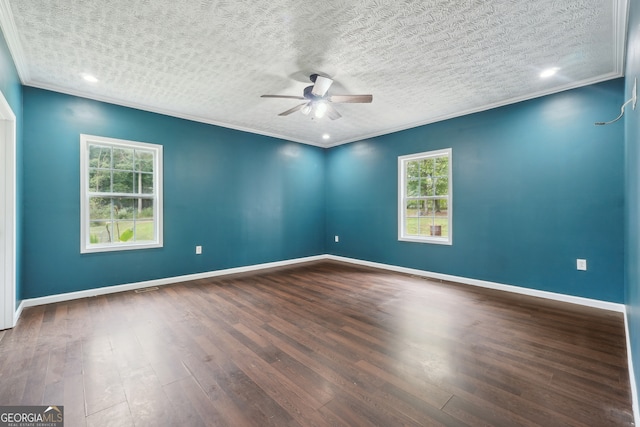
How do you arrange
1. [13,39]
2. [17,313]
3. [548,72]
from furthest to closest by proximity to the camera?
[548,72] < [17,313] < [13,39]

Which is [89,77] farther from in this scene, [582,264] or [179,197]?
[582,264]

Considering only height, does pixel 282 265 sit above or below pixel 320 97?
below

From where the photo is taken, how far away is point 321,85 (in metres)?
3.00

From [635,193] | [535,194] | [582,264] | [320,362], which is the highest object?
[535,194]

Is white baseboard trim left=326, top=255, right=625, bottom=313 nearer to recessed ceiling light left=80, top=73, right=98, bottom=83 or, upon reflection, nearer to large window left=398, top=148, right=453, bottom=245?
large window left=398, top=148, right=453, bottom=245

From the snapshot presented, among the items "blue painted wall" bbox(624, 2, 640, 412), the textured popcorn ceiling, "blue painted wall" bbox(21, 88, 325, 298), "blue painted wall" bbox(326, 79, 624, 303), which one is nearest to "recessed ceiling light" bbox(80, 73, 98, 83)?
the textured popcorn ceiling

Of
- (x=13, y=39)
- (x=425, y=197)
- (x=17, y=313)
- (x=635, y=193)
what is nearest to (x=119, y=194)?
(x=17, y=313)

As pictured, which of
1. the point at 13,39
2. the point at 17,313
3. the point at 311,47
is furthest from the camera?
the point at 17,313

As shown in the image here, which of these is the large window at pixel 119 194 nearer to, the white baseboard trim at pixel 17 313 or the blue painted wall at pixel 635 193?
the white baseboard trim at pixel 17 313

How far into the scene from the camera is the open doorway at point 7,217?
8.39ft

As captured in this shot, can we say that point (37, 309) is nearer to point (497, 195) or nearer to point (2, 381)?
point (2, 381)


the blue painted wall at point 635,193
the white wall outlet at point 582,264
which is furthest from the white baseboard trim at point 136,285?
the blue painted wall at point 635,193

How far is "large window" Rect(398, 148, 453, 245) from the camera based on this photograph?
4527 mm

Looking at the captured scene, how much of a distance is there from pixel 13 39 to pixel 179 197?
2.38 meters
